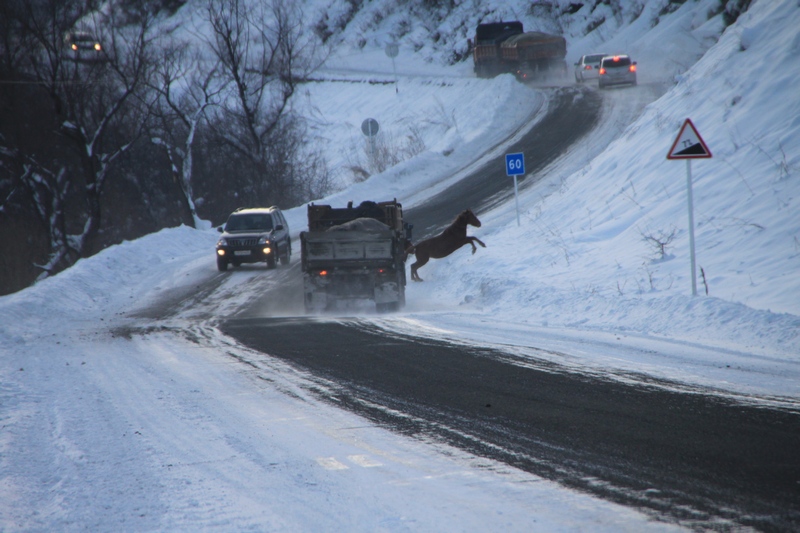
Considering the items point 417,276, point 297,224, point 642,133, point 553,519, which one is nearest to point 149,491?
point 553,519

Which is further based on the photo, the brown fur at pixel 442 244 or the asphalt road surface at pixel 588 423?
the brown fur at pixel 442 244

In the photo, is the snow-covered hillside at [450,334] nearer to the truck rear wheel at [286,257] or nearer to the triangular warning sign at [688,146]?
the truck rear wheel at [286,257]

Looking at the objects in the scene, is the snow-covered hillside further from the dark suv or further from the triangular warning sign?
the triangular warning sign

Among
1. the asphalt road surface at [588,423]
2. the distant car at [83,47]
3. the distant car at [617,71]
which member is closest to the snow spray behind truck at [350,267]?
the asphalt road surface at [588,423]

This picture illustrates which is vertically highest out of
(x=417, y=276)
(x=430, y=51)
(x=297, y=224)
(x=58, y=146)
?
(x=430, y=51)

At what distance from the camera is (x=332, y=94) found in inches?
2574

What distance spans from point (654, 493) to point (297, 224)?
2564cm

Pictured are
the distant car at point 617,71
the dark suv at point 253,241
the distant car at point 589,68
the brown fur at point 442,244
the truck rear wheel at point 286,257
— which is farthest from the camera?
the distant car at point 589,68

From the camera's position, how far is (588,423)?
5277 mm

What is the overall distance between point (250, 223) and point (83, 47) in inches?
665

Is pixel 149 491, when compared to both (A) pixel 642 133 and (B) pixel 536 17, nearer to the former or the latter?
(A) pixel 642 133

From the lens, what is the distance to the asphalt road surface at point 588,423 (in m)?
3.86

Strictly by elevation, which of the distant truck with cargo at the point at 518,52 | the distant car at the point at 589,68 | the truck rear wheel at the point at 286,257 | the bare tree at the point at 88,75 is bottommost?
the truck rear wheel at the point at 286,257

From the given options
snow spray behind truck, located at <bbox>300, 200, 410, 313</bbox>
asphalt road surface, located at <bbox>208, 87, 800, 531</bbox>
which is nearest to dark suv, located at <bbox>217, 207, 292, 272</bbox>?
snow spray behind truck, located at <bbox>300, 200, 410, 313</bbox>
